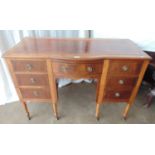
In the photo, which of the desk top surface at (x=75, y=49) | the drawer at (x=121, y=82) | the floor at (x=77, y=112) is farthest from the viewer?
the floor at (x=77, y=112)

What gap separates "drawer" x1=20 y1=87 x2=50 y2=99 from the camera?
52.4 inches

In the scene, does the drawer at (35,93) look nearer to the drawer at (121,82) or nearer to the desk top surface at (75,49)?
the desk top surface at (75,49)

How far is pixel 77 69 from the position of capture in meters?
1.18

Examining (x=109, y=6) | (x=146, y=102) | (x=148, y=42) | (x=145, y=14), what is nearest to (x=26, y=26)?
(x=109, y=6)

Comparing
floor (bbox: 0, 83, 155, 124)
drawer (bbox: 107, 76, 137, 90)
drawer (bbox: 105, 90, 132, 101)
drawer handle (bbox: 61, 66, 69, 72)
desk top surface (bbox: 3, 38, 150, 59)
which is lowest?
floor (bbox: 0, 83, 155, 124)

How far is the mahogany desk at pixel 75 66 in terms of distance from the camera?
1132 millimetres

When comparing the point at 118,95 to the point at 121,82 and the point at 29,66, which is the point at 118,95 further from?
the point at 29,66

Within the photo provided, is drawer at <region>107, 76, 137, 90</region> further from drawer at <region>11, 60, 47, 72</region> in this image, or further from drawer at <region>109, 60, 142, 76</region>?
drawer at <region>11, 60, 47, 72</region>

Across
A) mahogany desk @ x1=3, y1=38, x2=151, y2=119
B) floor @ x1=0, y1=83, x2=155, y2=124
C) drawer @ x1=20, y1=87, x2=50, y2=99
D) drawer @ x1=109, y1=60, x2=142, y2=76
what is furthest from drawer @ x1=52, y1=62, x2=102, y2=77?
floor @ x1=0, y1=83, x2=155, y2=124

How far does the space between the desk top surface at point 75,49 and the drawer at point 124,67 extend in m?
0.05

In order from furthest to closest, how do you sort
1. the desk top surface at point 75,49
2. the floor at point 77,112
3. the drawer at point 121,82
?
the floor at point 77,112 → the drawer at point 121,82 → the desk top surface at point 75,49

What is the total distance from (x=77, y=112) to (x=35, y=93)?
0.58 meters

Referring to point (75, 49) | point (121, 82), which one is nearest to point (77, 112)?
point (121, 82)

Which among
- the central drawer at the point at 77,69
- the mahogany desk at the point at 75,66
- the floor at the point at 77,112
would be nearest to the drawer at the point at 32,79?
the mahogany desk at the point at 75,66
